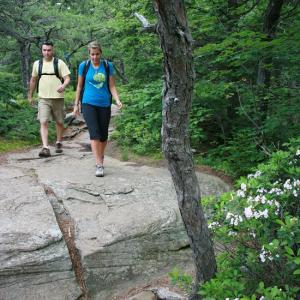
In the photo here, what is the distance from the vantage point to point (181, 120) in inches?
118

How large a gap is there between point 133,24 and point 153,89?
94.6 inches

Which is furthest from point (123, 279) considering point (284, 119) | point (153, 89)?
point (153, 89)

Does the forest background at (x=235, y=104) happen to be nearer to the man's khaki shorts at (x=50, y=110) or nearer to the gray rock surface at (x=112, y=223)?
the gray rock surface at (x=112, y=223)

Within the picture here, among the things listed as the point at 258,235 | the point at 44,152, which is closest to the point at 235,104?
the point at 44,152

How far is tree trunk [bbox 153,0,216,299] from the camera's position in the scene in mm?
2641

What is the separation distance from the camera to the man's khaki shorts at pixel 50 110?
8.00m

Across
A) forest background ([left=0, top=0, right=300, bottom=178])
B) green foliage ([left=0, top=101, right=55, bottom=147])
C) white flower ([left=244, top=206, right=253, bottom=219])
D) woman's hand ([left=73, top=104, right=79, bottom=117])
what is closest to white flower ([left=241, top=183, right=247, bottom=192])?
white flower ([left=244, top=206, right=253, bottom=219])

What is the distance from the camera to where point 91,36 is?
19578 mm

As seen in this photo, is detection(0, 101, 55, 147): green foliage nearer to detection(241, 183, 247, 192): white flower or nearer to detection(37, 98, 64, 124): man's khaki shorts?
detection(37, 98, 64, 124): man's khaki shorts

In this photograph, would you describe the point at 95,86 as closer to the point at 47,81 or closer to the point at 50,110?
the point at 47,81

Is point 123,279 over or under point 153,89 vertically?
under

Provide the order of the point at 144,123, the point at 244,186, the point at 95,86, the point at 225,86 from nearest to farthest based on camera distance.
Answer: the point at 244,186 < the point at 95,86 < the point at 225,86 < the point at 144,123

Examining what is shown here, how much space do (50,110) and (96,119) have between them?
7.40ft

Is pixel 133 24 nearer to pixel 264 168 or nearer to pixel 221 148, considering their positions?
pixel 221 148
